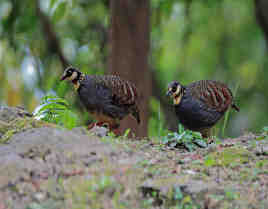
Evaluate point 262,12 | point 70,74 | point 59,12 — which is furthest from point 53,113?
point 262,12

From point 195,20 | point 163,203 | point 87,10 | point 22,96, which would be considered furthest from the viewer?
point 195,20

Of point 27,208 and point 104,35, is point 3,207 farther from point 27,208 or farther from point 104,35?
point 104,35

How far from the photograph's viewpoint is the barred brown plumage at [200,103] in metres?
6.02

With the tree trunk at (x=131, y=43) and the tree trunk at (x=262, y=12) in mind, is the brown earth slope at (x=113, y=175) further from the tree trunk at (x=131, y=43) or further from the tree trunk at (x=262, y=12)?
the tree trunk at (x=262, y=12)

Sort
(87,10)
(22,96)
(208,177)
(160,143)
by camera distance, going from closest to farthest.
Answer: (208,177) → (160,143) → (87,10) → (22,96)

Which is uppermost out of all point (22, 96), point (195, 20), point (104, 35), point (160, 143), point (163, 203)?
point (195, 20)

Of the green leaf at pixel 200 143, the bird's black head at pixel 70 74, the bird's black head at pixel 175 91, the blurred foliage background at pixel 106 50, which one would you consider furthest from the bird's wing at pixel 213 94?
the bird's black head at pixel 70 74

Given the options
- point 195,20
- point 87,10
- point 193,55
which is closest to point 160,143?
point 87,10

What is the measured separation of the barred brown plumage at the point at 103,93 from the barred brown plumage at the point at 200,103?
659 mm

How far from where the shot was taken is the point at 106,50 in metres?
11.9

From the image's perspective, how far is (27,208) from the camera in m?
3.19

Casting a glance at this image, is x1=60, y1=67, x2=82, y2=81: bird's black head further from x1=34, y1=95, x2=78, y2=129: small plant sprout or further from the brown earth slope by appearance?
the brown earth slope

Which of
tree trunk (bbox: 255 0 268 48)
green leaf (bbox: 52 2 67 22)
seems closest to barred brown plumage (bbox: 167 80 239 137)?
green leaf (bbox: 52 2 67 22)

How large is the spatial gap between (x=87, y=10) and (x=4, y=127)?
7092 millimetres
